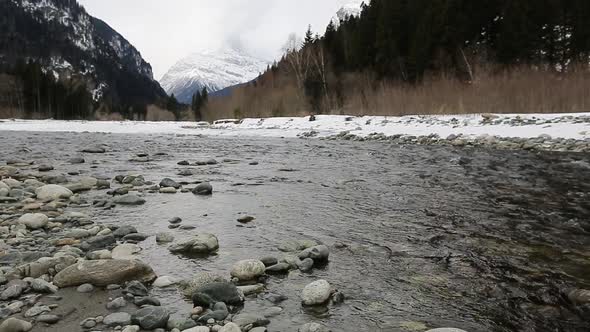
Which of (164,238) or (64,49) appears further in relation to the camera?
(64,49)

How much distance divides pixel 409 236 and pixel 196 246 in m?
2.39

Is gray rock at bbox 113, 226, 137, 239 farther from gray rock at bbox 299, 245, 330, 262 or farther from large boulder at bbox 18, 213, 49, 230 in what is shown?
gray rock at bbox 299, 245, 330, 262

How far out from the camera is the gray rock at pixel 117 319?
9.00ft

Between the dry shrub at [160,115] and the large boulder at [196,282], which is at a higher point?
the dry shrub at [160,115]

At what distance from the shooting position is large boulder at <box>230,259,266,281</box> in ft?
11.7

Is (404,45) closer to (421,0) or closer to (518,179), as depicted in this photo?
(421,0)

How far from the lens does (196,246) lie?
4246 mm

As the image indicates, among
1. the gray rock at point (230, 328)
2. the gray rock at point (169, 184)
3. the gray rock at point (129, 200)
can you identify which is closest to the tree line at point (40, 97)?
the gray rock at point (169, 184)

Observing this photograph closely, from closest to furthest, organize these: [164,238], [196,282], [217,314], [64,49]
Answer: [217,314]
[196,282]
[164,238]
[64,49]

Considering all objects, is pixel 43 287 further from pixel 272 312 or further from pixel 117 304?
pixel 272 312

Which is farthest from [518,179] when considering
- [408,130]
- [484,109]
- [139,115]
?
[139,115]

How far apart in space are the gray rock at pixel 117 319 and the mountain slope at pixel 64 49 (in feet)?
412

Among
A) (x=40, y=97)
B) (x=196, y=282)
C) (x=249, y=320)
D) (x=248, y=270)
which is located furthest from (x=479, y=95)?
(x=40, y=97)

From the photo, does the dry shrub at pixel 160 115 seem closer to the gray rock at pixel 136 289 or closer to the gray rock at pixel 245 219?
the gray rock at pixel 245 219
